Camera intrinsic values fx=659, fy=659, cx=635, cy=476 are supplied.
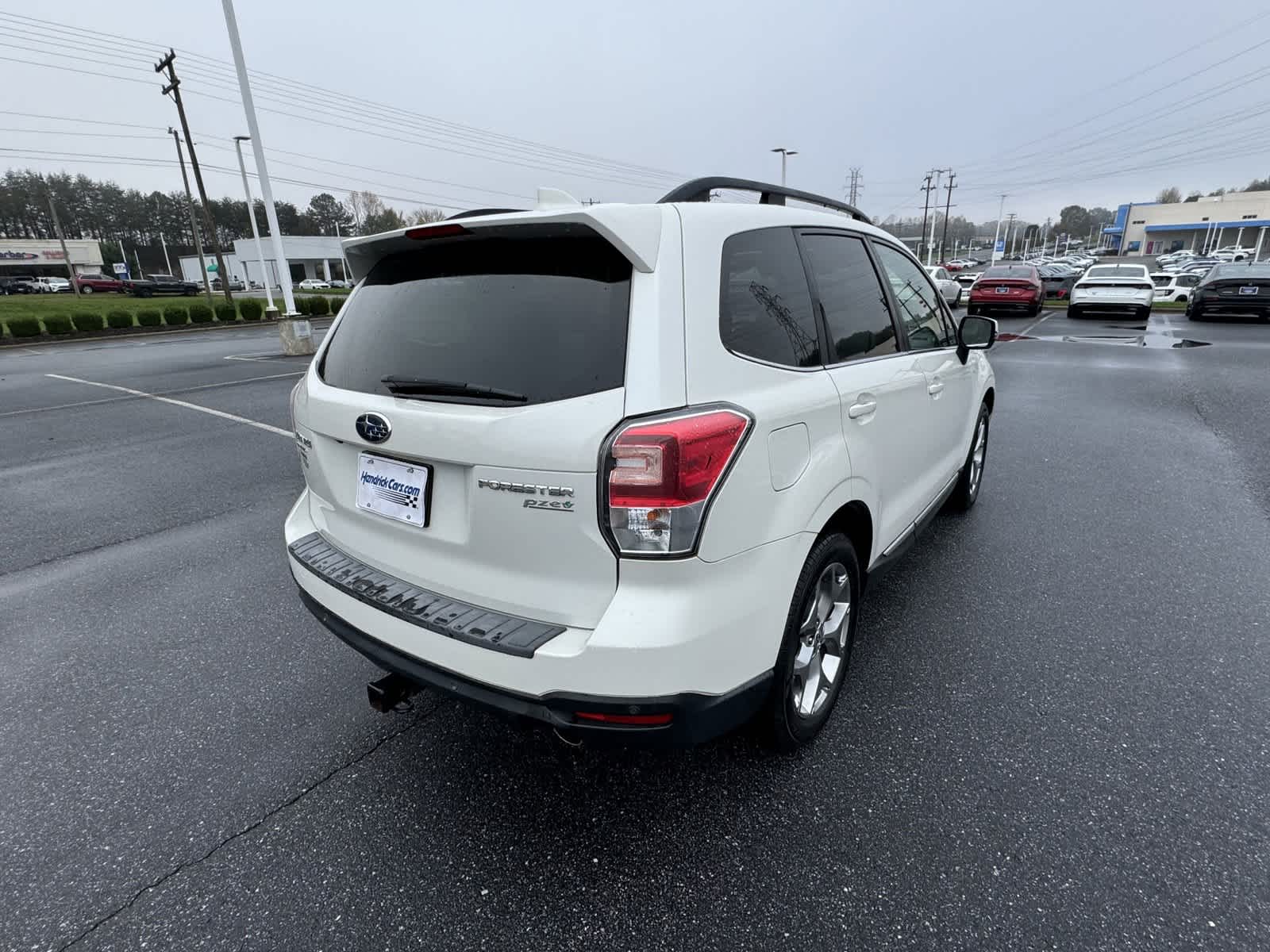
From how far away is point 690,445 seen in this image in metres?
1.63

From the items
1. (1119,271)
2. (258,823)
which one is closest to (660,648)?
(258,823)

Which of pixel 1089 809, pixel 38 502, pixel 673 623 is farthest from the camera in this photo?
pixel 38 502

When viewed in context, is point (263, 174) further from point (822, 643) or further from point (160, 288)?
point (160, 288)

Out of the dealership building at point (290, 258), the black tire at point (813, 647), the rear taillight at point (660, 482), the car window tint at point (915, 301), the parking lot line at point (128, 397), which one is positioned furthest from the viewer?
the dealership building at point (290, 258)

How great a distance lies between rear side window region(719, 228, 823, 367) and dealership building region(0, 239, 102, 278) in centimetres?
10035

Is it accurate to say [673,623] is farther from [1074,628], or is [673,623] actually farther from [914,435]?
[1074,628]

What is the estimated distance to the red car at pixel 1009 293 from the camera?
64.7 ft

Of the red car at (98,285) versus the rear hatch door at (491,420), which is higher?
the red car at (98,285)

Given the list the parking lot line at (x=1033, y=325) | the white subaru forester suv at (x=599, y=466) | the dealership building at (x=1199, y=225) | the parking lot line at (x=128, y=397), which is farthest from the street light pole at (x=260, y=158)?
the dealership building at (x=1199, y=225)

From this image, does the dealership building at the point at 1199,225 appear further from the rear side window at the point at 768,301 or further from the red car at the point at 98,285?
the red car at the point at 98,285

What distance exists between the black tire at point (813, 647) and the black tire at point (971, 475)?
217 cm

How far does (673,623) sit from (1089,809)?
1.58m

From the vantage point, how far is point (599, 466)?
162cm

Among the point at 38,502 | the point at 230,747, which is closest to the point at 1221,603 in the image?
the point at 230,747
